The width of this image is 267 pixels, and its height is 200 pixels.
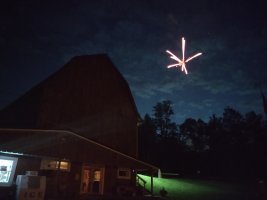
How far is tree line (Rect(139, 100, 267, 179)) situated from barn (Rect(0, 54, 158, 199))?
25.5 metres

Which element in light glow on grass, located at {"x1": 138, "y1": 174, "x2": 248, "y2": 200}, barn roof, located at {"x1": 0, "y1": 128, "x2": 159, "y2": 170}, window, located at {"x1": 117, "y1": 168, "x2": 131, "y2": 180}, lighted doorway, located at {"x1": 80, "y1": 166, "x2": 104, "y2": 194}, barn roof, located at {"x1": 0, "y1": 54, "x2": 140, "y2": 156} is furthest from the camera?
light glow on grass, located at {"x1": 138, "y1": 174, "x2": 248, "y2": 200}

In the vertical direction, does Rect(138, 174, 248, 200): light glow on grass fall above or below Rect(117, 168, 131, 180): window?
below

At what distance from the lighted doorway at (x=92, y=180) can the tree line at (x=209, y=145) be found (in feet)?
89.6

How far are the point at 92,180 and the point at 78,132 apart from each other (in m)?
3.68

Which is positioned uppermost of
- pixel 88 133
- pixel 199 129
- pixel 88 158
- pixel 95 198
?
pixel 199 129

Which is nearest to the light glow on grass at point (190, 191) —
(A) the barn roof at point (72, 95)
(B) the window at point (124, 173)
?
(B) the window at point (124, 173)

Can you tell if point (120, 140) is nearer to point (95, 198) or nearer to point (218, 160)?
point (95, 198)

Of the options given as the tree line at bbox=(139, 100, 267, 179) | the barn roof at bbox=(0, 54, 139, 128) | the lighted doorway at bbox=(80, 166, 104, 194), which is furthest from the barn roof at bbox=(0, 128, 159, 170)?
the tree line at bbox=(139, 100, 267, 179)

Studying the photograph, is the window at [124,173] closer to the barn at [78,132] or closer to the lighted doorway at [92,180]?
the barn at [78,132]

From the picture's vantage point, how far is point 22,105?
663 inches

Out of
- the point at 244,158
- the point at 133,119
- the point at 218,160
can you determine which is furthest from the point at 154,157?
the point at 133,119

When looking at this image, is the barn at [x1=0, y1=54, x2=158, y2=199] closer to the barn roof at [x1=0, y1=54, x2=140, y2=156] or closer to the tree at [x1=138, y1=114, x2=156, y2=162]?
the barn roof at [x1=0, y1=54, x2=140, y2=156]

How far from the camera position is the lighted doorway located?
671 inches

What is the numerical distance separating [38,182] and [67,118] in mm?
5261
